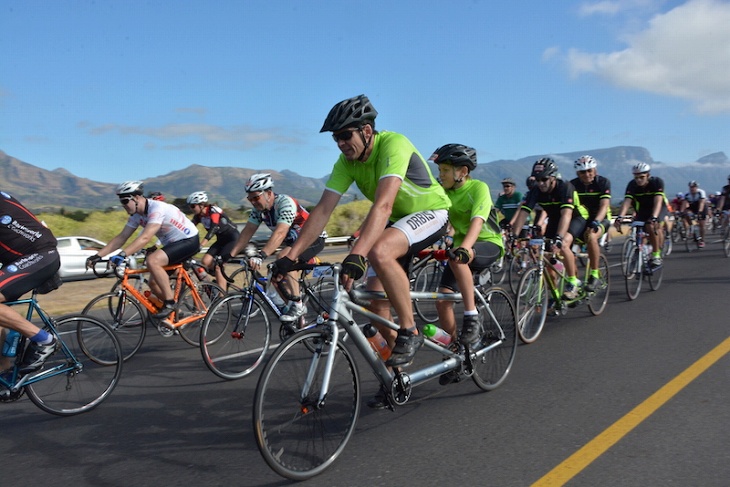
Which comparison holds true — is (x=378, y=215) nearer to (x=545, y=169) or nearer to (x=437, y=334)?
(x=437, y=334)

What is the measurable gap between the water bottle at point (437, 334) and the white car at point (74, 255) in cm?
1570

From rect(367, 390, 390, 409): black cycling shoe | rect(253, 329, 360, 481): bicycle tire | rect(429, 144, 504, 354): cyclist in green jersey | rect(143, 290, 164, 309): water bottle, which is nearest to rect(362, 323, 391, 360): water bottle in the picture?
rect(367, 390, 390, 409): black cycling shoe

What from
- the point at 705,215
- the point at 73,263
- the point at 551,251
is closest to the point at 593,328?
the point at 551,251

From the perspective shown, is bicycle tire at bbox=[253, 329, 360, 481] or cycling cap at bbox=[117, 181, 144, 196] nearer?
bicycle tire at bbox=[253, 329, 360, 481]

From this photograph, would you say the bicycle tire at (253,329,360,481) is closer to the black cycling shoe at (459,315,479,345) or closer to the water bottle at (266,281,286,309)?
the black cycling shoe at (459,315,479,345)

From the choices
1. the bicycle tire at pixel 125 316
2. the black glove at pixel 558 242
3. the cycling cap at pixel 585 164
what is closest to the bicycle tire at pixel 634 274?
the cycling cap at pixel 585 164

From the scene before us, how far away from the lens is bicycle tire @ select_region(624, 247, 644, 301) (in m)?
9.73

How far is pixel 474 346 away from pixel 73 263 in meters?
16.5

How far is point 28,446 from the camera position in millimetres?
4395

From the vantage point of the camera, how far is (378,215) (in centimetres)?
399

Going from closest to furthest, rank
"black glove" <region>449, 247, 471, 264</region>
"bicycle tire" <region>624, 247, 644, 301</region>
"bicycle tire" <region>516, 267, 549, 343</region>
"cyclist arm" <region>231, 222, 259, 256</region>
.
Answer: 1. "black glove" <region>449, 247, 471, 264</region>
2. "bicycle tire" <region>516, 267, 549, 343</region>
3. "cyclist arm" <region>231, 222, 259, 256</region>
4. "bicycle tire" <region>624, 247, 644, 301</region>

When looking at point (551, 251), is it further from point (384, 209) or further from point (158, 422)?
point (158, 422)

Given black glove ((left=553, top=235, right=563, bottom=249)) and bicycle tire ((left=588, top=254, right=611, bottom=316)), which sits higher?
black glove ((left=553, top=235, right=563, bottom=249))

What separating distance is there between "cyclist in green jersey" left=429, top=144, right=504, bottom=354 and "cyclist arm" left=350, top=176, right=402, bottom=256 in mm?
869
